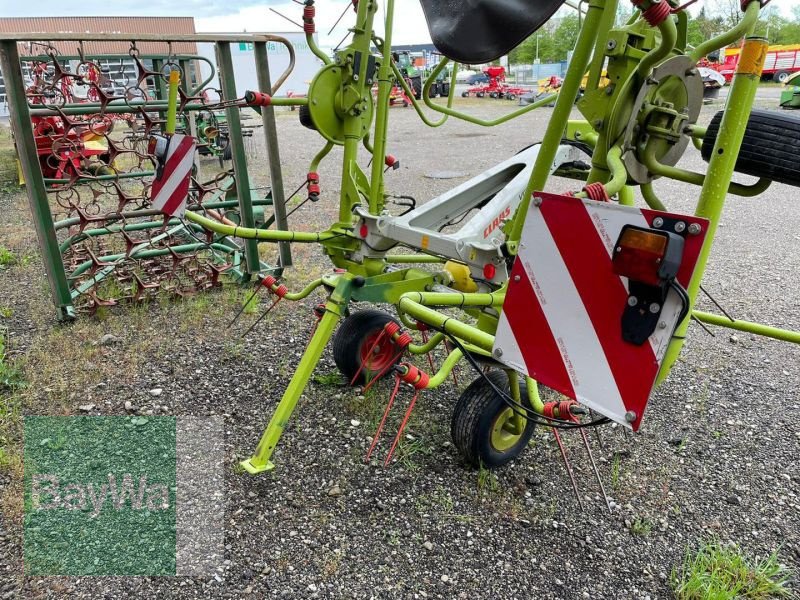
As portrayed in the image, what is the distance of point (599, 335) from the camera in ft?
4.99

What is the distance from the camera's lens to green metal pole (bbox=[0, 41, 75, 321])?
130 inches

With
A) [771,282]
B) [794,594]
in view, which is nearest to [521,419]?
[794,594]

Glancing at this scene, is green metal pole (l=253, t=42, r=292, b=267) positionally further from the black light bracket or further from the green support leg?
the black light bracket

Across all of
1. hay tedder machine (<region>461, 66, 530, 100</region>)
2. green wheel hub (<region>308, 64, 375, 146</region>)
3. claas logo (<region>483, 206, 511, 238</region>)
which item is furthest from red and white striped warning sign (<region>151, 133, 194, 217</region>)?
hay tedder machine (<region>461, 66, 530, 100</region>)

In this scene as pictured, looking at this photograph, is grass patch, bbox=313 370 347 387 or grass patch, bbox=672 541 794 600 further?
grass patch, bbox=313 370 347 387

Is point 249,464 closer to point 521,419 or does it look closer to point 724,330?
point 521,419

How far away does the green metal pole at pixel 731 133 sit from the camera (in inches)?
53.1

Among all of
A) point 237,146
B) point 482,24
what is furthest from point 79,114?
point 482,24

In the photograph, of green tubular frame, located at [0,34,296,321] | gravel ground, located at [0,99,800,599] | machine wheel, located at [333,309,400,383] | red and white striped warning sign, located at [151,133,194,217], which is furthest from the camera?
green tubular frame, located at [0,34,296,321]

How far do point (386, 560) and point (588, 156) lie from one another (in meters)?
2.14

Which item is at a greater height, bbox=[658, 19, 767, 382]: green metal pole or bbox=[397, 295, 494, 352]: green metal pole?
bbox=[658, 19, 767, 382]: green metal pole

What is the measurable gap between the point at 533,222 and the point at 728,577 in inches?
56.6
